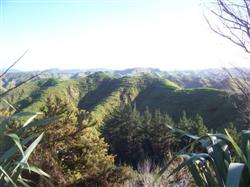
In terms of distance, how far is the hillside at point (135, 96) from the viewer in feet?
227

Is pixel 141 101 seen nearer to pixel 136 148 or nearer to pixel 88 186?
pixel 136 148

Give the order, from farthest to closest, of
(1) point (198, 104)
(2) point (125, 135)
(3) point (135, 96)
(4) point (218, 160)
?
(3) point (135, 96), (1) point (198, 104), (2) point (125, 135), (4) point (218, 160)

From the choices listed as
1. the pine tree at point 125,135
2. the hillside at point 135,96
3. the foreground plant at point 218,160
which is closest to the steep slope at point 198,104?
the hillside at point 135,96

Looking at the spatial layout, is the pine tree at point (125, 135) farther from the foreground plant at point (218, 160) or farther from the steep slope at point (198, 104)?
the foreground plant at point (218, 160)

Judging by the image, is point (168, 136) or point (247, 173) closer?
point (247, 173)

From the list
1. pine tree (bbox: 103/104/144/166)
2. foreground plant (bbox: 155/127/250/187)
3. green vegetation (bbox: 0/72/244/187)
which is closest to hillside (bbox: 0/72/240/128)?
green vegetation (bbox: 0/72/244/187)

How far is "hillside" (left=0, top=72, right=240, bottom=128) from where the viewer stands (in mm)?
69075

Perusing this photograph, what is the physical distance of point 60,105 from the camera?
16.6 meters

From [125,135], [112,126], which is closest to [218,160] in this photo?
[125,135]

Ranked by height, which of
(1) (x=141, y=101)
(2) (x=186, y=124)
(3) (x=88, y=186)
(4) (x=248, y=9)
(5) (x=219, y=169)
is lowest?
(1) (x=141, y=101)

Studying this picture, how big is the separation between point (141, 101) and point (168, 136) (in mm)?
62254

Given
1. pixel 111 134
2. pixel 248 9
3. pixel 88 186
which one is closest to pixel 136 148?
pixel 111 134

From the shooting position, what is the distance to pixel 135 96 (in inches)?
4222

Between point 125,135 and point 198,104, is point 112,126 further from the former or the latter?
point 198,104
